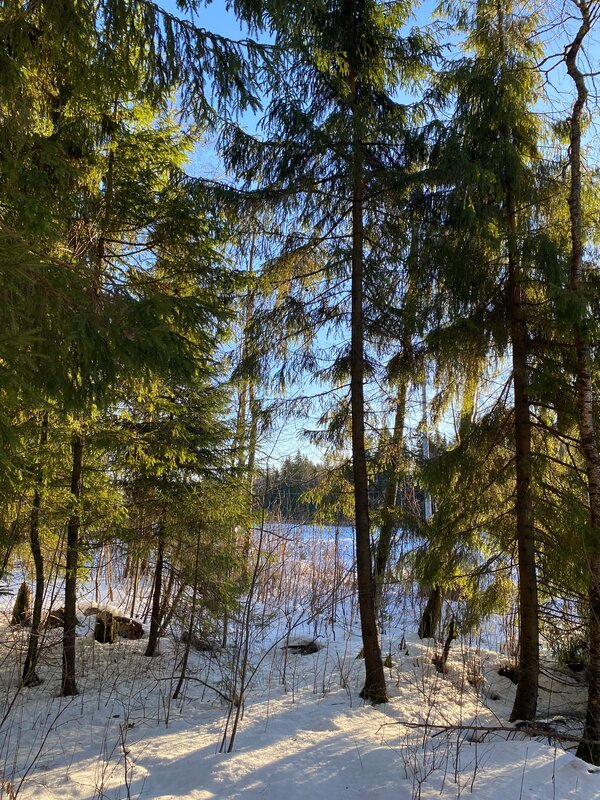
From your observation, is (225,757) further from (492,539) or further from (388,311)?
(388,311)

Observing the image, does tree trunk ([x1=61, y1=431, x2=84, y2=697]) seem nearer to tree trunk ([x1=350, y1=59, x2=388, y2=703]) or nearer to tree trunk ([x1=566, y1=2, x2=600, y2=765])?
tree trunk ([x1=350, y1=59, x2=388, y2=703])

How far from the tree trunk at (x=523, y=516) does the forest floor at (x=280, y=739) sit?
0.23 meters

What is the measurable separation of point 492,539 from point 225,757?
3.79 m

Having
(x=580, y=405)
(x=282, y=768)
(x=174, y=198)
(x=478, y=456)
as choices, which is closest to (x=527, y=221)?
(x=580, y=405)

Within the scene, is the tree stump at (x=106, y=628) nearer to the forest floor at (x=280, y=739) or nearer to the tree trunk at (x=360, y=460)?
the forest floor at (x=280, y=739)

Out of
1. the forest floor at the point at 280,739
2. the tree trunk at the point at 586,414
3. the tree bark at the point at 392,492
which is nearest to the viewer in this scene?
the forest floor at the point at 280,739

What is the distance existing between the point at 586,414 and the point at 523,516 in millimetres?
1351

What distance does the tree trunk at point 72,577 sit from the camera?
6074 millimetres

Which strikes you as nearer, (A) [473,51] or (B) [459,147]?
(B) [459,147]

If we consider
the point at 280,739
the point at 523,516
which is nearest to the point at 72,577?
the point at 280,739

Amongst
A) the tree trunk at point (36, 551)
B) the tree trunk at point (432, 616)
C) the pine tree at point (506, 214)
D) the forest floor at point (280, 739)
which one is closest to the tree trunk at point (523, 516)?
the pine tree at point (506, 214)

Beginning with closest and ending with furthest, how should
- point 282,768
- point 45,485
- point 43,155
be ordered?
1. point 43,155
2. point 282,768
3. point 45,485

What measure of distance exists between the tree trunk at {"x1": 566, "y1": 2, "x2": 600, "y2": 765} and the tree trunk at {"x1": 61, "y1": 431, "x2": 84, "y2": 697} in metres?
5.32

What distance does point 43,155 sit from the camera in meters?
3.83
